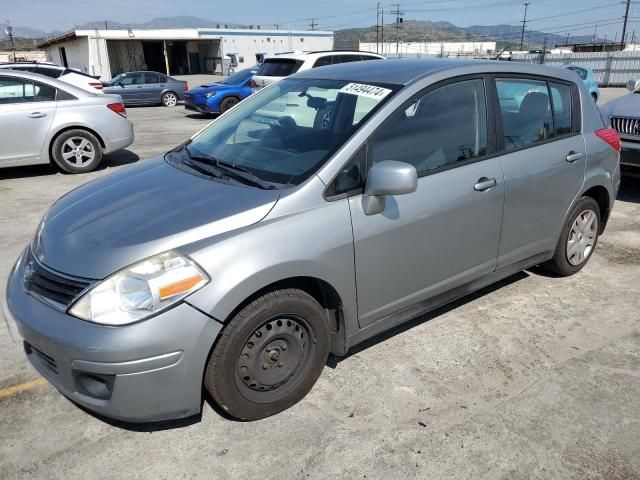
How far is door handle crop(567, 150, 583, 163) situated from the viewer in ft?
12.6

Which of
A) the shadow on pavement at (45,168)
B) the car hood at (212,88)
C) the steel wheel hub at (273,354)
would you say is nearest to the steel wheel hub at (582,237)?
the steel wheel hub at (273,354)

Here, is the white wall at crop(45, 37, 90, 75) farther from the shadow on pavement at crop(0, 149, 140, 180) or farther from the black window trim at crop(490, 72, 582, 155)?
the black window trim at crop(490, 72, 582, 155)

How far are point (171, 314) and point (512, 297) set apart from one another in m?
2.84

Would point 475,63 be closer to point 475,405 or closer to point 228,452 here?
point 475,405

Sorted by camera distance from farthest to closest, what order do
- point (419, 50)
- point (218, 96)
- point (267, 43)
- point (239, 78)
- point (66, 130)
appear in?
point (419, 50)
point (267, 43)
point (239, 78)
point (218, 96)
point (66, 130)

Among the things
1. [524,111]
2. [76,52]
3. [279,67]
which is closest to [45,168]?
[279,67]

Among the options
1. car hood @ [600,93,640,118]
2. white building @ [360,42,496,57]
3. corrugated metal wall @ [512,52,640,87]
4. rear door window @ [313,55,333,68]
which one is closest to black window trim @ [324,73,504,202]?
car hood @ [600,93,640,118]

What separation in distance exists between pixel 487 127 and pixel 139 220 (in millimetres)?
2229

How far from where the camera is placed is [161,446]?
8.29ft

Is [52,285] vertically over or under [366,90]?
under

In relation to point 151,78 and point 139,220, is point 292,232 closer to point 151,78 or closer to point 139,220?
point 139,220

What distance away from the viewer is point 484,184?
10.6ft

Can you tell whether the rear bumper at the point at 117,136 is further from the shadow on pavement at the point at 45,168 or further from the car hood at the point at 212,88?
the car hood at the point at 212,88

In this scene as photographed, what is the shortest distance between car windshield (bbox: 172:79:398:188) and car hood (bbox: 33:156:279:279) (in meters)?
0.24
